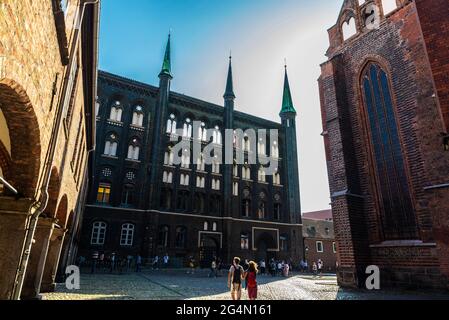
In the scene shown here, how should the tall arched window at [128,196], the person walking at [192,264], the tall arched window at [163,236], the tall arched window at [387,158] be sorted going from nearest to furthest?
the tall arched window at [387,158]
the person walking at [192,264]
the tall arched window at [128,196]
the tall arched window at [163,236]

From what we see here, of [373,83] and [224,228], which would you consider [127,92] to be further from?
[373,83]

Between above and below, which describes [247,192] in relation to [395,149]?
above

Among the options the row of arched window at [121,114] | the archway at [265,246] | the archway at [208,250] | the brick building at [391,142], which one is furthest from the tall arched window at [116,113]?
the brick building at [391,142]

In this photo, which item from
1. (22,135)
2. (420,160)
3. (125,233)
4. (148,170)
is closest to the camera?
(22,135)

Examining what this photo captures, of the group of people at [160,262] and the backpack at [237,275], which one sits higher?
the backpack at [237,275]

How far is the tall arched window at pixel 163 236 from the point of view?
2696 centimetres

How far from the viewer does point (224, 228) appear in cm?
3023

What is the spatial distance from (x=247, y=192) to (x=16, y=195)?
29.6 m

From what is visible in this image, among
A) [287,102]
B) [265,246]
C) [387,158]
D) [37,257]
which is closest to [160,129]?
[265,246]

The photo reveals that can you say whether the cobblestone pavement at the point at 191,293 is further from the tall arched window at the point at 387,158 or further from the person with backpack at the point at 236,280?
the tall arched window at the point at 387,158

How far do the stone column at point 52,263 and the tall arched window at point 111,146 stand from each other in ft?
57.5

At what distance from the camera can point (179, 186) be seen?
97.2ft

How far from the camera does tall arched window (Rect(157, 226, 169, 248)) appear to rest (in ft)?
88.5
